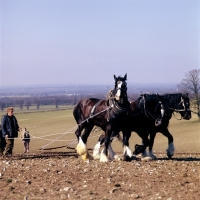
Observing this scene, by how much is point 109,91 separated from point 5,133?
4334mm

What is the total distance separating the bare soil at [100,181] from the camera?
8.59 meters

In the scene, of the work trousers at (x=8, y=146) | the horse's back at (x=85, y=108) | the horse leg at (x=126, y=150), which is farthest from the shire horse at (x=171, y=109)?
the work trousers at (x=8, y=146)

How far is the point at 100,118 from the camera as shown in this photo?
13.4m

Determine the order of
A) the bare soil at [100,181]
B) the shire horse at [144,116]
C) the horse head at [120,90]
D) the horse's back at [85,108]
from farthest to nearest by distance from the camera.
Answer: the horse's back at [85,108], the shire horse at [144,116], the horse head at [120,90], the bare soil at [100,181]

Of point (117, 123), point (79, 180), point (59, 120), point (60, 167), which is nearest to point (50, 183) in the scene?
point (79, 180)

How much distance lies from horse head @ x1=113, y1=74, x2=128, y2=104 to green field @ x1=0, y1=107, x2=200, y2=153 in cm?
1951

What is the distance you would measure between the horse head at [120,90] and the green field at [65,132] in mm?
19511

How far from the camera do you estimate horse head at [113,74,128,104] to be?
1228 centimetres

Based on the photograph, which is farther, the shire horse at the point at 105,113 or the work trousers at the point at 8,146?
the work trousers at the point at 8,146

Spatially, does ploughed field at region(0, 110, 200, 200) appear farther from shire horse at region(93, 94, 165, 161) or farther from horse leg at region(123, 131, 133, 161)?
shire horse at region(93, 94, 165, 161)

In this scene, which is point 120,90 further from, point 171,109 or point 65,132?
point 65,132

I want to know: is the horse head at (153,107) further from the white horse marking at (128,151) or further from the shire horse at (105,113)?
the white horse marking at (128,151)

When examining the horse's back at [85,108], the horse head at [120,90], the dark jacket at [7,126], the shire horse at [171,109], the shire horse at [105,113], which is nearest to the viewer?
the horse head at [120,90]

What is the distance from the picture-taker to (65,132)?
114ft
